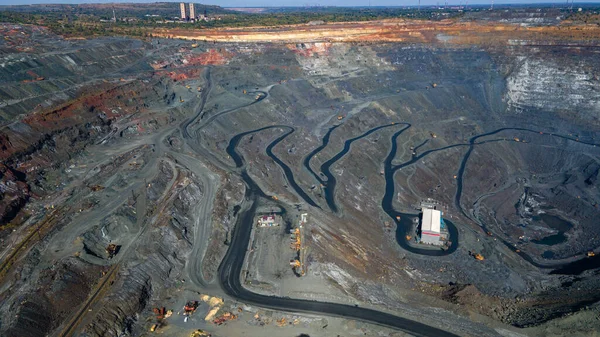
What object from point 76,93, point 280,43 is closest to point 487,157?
point 280,43

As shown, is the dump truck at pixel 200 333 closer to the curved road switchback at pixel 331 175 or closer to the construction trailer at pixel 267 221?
the construction trailer at pixel 267 221

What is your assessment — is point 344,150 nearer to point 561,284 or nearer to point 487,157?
point 487,157

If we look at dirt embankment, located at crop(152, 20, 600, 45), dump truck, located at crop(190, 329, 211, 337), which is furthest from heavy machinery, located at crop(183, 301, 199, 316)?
dirt embankment, located at crop(152, 20, 600, 45)

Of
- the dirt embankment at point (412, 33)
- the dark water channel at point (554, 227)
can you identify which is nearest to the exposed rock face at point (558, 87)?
the dirt embankment at point (412, 33)

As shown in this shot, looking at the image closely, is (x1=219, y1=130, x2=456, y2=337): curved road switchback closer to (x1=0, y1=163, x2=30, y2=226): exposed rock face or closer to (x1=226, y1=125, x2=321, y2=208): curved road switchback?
(x1=226, y1=125, x2=321, y2=208): curved road switchback

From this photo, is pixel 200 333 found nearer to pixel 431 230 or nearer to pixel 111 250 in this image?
pixel 111 250

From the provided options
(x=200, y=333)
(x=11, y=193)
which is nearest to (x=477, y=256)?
(x=200, y=333)

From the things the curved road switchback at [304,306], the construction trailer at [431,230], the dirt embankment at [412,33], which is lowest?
the construction trailer at [431,230]
